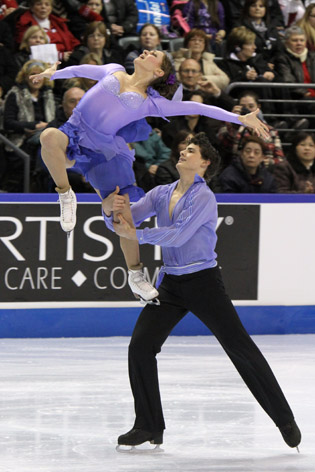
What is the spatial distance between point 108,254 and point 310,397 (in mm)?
2565

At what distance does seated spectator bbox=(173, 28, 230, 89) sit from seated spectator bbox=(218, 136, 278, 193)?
3.94ft

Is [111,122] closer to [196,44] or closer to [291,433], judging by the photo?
[291,433]

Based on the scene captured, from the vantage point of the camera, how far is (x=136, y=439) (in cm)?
495

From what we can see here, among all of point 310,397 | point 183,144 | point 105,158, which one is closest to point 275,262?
point 183,144

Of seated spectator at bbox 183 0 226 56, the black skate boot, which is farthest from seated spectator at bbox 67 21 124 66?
the black skate boot

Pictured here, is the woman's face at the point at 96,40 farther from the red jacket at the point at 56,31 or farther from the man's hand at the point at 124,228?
the man's hand at the point at 124,228

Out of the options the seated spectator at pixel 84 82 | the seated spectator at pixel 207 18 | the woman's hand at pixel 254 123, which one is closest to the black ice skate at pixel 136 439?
the woman's hand at pixel 254 123

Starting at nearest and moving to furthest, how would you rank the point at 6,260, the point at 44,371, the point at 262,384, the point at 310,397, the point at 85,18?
the point at 262,384 → the point at 310,397 → the point at 44,371 → the point at 6,260 → the point at 85,18

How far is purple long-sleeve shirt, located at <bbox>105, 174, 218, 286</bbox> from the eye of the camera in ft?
15.7

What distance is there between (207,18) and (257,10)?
615 mm

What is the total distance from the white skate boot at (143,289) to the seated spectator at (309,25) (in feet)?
21.1

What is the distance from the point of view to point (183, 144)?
849 cm

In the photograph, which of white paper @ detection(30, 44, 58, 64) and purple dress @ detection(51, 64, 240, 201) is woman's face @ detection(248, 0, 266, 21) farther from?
purple dress @ detection(51, 64, 240, 201)

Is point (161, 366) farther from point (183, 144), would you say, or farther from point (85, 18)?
point (85, 18)
